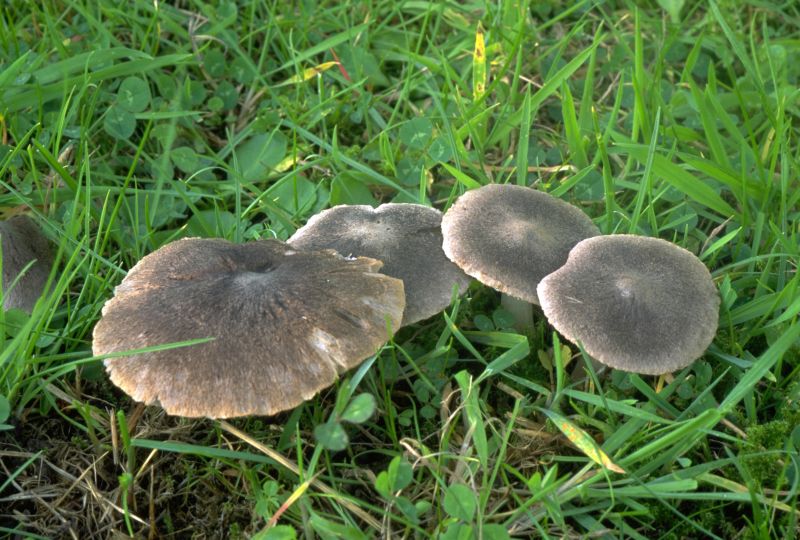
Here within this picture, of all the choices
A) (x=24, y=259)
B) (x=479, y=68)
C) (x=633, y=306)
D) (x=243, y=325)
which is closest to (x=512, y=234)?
(x=633, y=306)

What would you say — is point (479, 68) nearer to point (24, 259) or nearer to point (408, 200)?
point (408, 200)

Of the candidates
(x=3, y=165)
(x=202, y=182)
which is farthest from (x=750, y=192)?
(x=3, y=165)

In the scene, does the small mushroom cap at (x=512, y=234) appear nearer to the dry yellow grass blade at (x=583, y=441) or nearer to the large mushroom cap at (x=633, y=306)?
the large mushroom cap at (x=633, y=306)

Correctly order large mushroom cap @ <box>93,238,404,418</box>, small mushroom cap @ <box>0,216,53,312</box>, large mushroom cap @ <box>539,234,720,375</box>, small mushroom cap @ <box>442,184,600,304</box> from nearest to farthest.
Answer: large mushroom cap @ <box>93,238,404,418</box>, large mushroom cap @ <box>539,234,720,375</box>, small mushroom cap @ <box>442,184,600,304</box>, small mushroom cap @ <box>0,216,53,312</box>

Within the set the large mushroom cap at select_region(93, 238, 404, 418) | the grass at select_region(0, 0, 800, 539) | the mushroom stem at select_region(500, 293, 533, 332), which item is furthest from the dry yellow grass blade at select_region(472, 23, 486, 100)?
the large mushroom cap at select_region(93, 238, 404, 418)

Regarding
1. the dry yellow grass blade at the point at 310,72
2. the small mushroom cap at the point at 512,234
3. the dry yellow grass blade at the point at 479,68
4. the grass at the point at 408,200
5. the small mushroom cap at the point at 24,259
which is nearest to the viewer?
the grass at the point at 408,200

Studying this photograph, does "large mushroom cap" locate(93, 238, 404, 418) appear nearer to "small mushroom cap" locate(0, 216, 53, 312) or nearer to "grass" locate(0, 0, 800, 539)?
"grass" locate(0, 0, 800, 539)

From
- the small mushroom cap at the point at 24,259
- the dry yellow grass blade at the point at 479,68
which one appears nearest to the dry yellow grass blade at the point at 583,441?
the dry yellow grass blade at the point at 479,68
